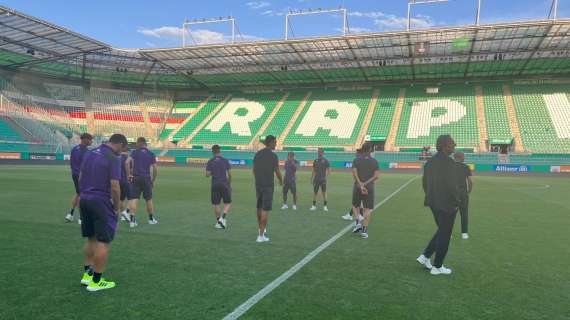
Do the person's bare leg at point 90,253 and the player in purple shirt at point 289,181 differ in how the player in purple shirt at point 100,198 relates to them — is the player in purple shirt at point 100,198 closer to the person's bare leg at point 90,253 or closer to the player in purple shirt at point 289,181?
the person's bare leg at point 90,253

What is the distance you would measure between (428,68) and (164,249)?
45466mm

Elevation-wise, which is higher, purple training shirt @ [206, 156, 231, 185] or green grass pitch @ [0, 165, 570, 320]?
purple training shirt @ [206, 156, 231, 185]

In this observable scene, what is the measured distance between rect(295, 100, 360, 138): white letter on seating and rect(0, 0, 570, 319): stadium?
0.26 m

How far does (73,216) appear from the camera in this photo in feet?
34.4

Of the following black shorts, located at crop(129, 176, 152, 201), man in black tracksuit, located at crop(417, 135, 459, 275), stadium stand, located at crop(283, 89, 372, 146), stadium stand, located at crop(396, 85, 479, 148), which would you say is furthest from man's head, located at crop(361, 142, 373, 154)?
stadium stand, located at crop(283, 89, 372, 146)

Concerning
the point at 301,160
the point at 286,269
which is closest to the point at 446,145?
the point at 286,269

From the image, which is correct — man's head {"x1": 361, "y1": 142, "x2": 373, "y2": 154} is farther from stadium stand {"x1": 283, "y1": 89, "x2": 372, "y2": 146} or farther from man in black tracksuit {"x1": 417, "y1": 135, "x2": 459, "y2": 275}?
stadium stand {"x1": 283, "y1": 89, "x2": 372, "y2": 146}

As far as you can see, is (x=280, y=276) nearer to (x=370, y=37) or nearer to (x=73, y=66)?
(x=370, y=37)

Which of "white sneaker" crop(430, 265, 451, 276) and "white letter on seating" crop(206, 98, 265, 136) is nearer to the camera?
"white sneaker" crop(430, 265, 451, 276)

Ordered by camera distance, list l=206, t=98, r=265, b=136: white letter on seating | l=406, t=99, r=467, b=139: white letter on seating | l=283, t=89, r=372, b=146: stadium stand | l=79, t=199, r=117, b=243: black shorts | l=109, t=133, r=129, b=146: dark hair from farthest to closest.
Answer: l=206, t=98, r=265, b=136: white letter on seating, l=283, t=89, r=372, b=146: stadium stand, l=406, t=99, r=467, b=139: white letter on seating, l=109, t=133, r=129, b=146: dark hair, l=79, t=199, r=117, b=243: black shorts

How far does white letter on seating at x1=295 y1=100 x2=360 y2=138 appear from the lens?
48406 millimetres

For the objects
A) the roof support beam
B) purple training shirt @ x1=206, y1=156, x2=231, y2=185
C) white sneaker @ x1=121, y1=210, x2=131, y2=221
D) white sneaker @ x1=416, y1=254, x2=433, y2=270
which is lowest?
white sneaker @ x1=416, y1=254, x2=433, y2=270

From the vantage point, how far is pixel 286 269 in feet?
19.8

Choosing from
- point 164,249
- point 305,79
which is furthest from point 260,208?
point 305,79
